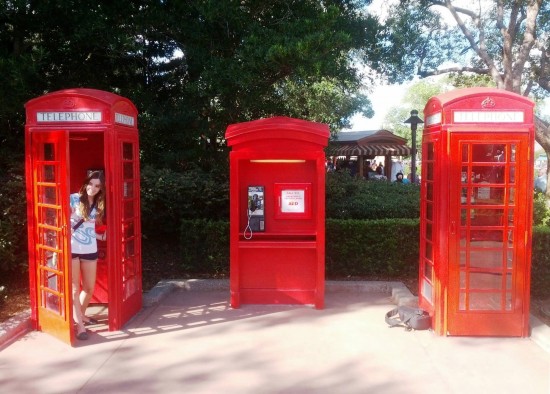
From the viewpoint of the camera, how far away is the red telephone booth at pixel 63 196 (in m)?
5.13

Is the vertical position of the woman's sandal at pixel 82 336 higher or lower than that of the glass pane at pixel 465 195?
lower

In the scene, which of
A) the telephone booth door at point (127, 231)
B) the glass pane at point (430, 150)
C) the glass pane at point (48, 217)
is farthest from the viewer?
the glass pane at point (430, 150)

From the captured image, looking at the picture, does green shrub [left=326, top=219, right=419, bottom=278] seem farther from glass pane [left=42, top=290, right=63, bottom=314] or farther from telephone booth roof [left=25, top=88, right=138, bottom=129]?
glass pane [left=42, top=290, right=63, bottom=314]

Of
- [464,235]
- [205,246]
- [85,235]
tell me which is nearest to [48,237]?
[85,235]

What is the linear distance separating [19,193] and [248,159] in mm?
3238

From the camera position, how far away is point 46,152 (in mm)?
5418

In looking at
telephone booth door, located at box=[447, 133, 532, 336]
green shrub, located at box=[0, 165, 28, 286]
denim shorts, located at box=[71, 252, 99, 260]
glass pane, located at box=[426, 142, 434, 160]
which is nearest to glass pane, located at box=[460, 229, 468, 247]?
telephone booth door, located at box=[447, 133, 532, 336]

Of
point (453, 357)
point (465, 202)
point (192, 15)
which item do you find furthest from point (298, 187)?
point (192, 15)

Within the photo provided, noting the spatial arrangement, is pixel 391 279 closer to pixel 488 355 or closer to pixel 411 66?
pixel 488 355

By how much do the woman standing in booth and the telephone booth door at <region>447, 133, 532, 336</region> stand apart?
3615 millimetres

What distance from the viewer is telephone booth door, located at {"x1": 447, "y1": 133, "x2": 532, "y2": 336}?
5.21 metres

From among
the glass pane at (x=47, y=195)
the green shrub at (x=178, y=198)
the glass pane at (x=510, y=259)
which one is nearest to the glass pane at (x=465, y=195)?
the glass pane at (x=510, y=259)

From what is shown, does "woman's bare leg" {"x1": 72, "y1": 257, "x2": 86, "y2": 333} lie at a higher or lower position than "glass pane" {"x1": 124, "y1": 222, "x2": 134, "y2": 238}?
lower

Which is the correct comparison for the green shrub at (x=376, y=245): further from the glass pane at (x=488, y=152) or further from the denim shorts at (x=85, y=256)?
the denim shorts at (x=85, y=256)
